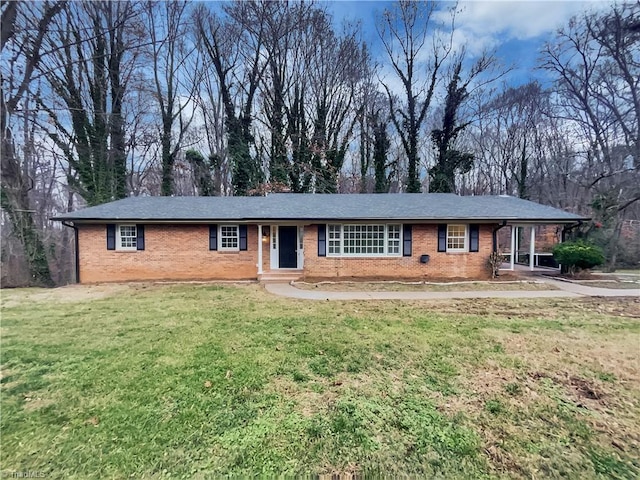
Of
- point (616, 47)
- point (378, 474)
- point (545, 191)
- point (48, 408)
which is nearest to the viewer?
point (378, 474)

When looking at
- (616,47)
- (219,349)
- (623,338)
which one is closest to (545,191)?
(616,47)

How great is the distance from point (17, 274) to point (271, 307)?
15.3 meters

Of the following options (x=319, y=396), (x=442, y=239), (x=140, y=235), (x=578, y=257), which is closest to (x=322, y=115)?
(x=442, y=239)

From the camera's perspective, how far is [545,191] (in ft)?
82.0

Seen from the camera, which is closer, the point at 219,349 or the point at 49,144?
the point at 219,349

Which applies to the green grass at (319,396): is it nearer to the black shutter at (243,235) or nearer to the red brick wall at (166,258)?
the red brick wall at (166,258)

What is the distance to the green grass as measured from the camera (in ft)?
8.27

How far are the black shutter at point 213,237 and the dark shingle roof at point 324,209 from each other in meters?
0.51

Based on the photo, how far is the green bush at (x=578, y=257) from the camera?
11867 millimetres

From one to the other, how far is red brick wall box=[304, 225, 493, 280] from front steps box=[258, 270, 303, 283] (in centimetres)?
150

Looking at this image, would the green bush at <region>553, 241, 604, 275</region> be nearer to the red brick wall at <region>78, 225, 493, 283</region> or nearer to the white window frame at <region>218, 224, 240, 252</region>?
the red brick wall at <region>78, 225, 493, 283</region>

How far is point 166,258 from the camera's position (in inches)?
481

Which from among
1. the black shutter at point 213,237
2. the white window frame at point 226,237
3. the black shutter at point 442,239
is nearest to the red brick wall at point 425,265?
the black shutter at point 442,239

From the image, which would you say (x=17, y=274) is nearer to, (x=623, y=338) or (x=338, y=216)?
(x=338, y=216)
